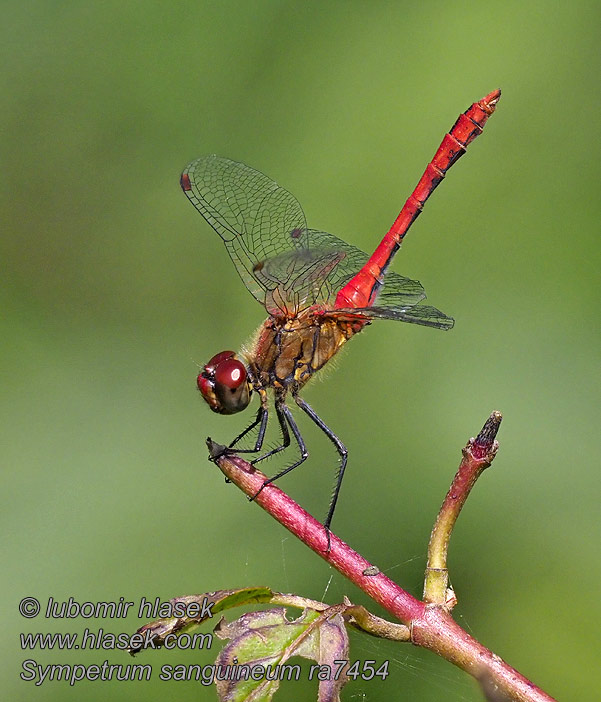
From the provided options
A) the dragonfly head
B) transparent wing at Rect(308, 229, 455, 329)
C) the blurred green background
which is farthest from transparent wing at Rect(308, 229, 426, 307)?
the dragonfly head

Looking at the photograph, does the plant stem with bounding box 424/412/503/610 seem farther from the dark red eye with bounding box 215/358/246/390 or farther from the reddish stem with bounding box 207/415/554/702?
the dark red eye with bounding box 215/358/246/390

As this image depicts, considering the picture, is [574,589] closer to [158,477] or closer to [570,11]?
[158,477]

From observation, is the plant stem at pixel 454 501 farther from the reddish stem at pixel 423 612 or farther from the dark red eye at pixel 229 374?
the dark red eye at pixel 229 374

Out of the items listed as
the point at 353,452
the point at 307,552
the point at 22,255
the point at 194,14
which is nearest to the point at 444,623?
the point at 307,552

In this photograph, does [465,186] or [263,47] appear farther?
[263,47]

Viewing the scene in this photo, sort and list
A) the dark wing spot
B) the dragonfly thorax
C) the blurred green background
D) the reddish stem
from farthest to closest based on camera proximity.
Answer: the dark wing spot < the blurred green background < the dragonfly thorax < the reddish stem

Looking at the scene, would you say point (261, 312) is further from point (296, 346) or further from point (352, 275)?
point (296, 346)
